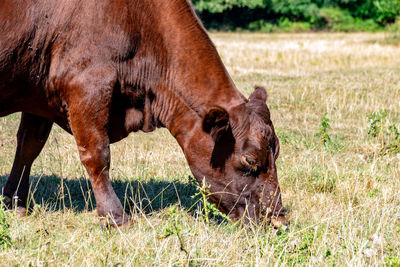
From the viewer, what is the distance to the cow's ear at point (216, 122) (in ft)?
15.3

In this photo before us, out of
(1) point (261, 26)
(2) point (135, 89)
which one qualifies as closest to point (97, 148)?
(2) point (135, 89)

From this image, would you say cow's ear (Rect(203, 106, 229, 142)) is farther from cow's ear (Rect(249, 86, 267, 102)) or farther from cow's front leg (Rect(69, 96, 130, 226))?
cow's front leg (Rect(69, 96, 130, 226))

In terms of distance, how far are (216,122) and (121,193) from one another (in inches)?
70.3

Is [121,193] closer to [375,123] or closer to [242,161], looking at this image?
[242,161]

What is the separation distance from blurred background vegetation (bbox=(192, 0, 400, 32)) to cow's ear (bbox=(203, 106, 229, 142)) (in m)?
36.1

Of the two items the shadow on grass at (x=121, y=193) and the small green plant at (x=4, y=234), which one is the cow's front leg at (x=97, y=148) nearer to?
the shadow on grass at (x=121, y=193)

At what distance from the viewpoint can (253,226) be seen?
491 cm

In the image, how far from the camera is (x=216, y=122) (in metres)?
4.76


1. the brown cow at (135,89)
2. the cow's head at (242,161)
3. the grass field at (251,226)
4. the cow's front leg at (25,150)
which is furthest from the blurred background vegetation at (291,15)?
the cow's head at (242,161)

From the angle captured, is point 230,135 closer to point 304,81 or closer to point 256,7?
point 304,81

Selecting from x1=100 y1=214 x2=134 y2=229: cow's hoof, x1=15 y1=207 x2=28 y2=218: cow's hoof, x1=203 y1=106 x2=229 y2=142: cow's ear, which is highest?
x1=203 y1=106 x2=229 y2=142: cow's ear

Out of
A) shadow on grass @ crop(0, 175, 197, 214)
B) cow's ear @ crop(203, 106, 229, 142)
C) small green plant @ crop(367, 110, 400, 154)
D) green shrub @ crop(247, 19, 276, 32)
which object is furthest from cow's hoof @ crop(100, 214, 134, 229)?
green shrub @ crop(247, 19, 276, 32)

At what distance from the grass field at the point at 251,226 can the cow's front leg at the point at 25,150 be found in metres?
0.17

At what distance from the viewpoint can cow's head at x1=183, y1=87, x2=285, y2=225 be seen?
4.84 metres
